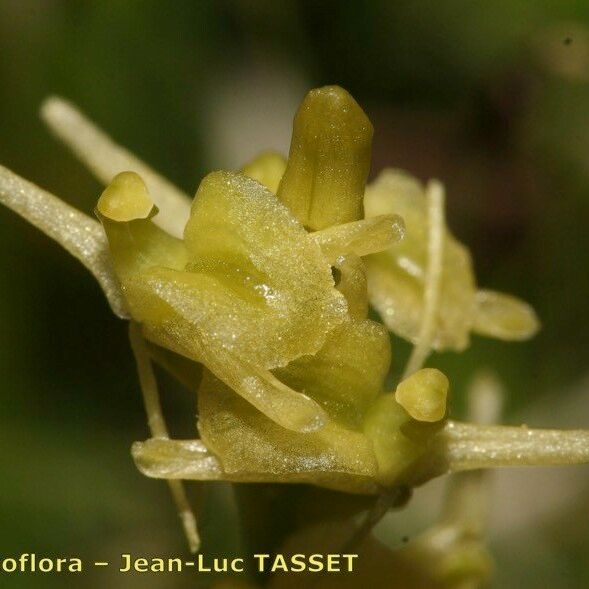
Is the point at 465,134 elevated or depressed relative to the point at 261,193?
elevated

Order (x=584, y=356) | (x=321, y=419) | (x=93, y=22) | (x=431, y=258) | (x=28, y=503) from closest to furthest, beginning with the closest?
(x=321, y=419), (x=431, y=258), (x=28, y=503), (x=93, y=22), (x=584, y=356)

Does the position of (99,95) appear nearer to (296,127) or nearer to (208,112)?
(208,112)

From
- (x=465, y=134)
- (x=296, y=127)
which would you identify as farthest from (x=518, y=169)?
(x=296, y=127)

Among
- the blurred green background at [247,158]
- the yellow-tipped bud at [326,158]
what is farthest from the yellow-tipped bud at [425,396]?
the blurred green background at [247,158]

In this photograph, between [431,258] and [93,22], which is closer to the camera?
[431,258]

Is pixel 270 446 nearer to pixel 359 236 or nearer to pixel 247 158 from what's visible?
Result: pixel 359 236

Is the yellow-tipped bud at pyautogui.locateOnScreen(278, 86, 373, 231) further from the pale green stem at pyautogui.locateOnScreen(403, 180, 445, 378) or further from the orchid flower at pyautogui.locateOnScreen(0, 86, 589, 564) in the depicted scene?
the pale green stem at pyautogui.locateOnScreen(403, 180, 445, 378)

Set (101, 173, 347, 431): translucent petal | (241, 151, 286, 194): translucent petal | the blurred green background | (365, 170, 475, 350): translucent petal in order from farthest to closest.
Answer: the blurred green background
(365, 170, 475, 350): translucent petal
(241, 151, 286, 194): translucent petal
(101, 173, 347, 431): translucent petal

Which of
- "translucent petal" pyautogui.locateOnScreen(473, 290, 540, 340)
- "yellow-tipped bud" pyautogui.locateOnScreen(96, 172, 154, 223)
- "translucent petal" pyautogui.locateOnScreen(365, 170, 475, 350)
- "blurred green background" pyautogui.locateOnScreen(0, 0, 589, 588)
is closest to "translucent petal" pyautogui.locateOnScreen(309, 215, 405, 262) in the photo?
"yellow-tipped bud" pyautogui.locateOnScreen(96, 172, 154, 223)

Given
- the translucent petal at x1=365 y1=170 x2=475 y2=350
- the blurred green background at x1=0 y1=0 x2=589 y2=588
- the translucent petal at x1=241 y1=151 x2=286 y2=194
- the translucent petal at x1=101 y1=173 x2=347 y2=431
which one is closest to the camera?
the translucent petal at x1=101 y1=173 x2=347 y2=431
